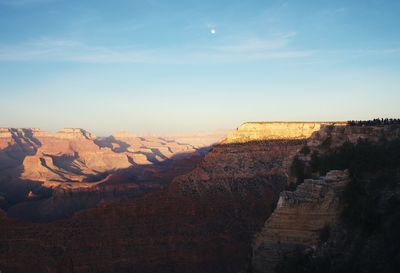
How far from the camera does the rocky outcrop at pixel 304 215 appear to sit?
75.4ft

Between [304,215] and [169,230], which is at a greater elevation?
[304,215]

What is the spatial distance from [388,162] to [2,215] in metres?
32.2

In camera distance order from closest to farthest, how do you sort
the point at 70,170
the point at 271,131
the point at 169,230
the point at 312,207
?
the point at 312,207 → the point at 169,230 → the point at 271,131 → the point at 70,170

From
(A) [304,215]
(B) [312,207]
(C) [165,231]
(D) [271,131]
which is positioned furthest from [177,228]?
(B) [312,207]

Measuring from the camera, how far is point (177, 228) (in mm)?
42344

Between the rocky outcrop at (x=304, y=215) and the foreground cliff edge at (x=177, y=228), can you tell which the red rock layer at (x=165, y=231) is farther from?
the rocky outcrop at (x=304, y=215)

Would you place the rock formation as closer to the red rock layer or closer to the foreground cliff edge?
the foreground cliff edge

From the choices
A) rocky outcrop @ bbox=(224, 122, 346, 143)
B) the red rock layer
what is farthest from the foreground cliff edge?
rocky outcrop @ bbox=(224, 122, 346, 143)

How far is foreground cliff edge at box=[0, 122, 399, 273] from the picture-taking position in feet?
123

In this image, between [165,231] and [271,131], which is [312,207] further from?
[271,131]

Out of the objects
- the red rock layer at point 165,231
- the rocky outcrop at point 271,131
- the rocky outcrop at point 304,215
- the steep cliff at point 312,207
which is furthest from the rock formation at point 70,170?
the rocky outcrop at point 304,215

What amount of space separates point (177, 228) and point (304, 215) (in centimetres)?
2048

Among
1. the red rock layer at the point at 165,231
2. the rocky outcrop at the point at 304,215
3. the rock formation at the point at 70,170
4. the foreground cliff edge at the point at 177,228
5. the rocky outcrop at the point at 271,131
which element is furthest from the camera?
the rock formation at the point at 70,170

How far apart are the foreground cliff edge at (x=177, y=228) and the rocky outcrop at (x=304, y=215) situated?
18.0 ft
